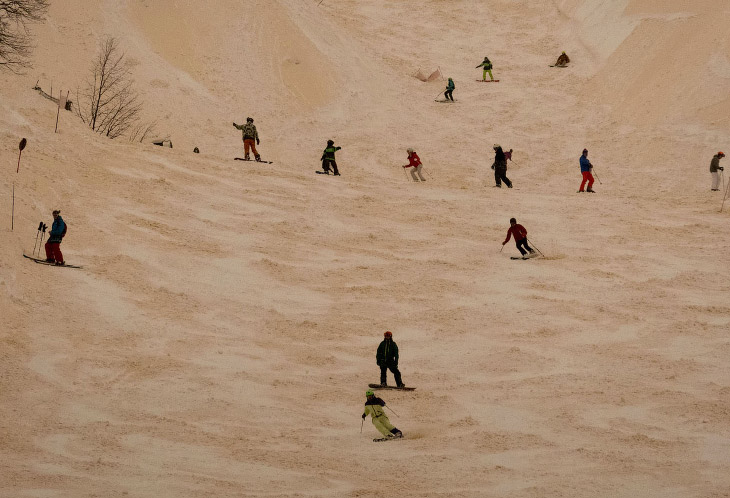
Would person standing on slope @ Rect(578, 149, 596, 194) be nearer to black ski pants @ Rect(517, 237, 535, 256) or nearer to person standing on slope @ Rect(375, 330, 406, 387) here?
black ski pants @ Rect(517, 237, 535, 256)

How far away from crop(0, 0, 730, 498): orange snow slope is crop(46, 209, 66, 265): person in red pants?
0.36 metres

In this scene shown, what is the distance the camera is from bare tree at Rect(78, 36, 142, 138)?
34219 mm

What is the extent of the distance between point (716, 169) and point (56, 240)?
1805 centimetres

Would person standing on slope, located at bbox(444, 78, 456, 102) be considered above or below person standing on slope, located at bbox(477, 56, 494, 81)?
below

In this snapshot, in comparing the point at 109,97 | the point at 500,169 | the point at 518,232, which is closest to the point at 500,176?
the point at 500,169

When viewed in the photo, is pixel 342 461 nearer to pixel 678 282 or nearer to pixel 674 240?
pixel 678 282

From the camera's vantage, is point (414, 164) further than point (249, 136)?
Yes

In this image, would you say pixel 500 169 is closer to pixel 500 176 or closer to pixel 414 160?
pixel 500 176

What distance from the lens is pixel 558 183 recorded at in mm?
34281

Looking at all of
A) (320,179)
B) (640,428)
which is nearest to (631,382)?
(640,428)

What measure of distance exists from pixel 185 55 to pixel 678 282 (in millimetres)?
20733

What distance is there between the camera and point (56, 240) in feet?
76.2

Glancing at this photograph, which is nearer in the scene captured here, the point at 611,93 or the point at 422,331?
the point at 422,331

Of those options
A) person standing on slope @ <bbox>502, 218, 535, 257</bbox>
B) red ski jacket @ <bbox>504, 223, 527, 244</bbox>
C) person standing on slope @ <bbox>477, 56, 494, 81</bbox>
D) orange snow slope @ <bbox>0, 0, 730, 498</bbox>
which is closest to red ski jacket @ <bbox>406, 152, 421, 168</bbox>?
orange snow slope @ <bbox>0, 0, 730, 498</bbox>
